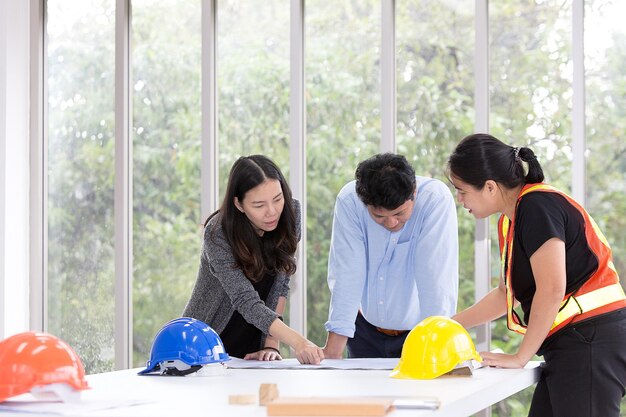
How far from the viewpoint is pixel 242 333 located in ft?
10.4

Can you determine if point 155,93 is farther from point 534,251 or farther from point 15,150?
point 534,251

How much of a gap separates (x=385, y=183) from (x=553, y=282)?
2.21 feet

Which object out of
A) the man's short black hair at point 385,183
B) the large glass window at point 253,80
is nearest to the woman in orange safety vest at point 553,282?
the man's short black hair at point 385,183

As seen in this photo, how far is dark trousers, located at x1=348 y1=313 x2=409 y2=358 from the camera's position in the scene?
124 inches

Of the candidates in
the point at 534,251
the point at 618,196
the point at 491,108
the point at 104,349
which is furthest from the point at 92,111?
the point at 534,251

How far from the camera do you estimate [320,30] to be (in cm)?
436

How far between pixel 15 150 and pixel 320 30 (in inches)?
75.1

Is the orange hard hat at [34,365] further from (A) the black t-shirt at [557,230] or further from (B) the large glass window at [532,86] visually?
(B) the large glass window at [532,86]

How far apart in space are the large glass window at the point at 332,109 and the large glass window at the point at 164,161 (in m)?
0.67

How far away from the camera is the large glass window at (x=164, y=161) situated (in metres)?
4.66

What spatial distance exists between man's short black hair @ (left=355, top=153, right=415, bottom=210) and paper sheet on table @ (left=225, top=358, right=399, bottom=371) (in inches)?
19.7

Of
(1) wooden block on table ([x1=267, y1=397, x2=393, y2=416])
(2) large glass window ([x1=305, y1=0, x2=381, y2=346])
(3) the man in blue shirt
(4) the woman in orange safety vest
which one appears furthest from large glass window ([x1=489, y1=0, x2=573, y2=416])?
(1) wooden block on table ([x1=267, y1=397, x2=393, y2=416])

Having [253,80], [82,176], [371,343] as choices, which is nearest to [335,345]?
[371,343]

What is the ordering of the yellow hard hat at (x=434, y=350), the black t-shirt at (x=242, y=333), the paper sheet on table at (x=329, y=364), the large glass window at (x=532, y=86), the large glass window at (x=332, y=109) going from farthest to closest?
the large glass window at (x=332, y=109) → the large glass window at (x=532, y=86) → the black t-shirt at (x=242, y=333) → the paper sheet on table at (x=329, y=364) → the yellow hard hat at (x=434, y=350)
